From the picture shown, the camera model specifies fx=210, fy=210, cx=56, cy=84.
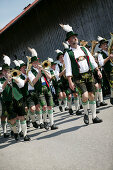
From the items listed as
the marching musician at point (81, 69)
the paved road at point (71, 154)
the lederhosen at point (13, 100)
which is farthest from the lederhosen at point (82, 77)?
the lederhosen at point (13, 100)

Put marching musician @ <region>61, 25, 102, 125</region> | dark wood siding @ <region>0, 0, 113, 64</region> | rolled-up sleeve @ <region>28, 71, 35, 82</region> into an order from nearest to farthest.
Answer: marching musician @ <region>61, 25, 102, 125</region> → rolled-up sleeve @ <region>28, 71, 35, 82</region> → dark wood siding @ <region>0, 0, 113, 64</region>

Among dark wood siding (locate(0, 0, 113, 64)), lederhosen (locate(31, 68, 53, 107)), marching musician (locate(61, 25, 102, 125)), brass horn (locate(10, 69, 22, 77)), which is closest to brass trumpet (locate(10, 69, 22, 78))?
brass horn (locate(10, 69, 22, 77))

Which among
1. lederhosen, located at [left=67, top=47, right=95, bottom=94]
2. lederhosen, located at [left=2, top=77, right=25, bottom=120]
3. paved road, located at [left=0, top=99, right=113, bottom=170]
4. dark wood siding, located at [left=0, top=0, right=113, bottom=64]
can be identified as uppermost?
dark wood siding, located at [left=0, top=0, right=113, bottom=64]

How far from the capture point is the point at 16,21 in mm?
19188

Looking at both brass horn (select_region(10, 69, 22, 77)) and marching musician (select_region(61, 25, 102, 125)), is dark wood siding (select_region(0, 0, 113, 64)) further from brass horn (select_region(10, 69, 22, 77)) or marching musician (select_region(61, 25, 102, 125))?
brass horn (select_region(10, 69, 22, 77))

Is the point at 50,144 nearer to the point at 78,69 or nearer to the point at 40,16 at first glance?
the point at 78,69

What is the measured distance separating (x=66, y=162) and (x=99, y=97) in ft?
15.0

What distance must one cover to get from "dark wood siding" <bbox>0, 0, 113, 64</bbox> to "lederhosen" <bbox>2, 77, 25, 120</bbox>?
10153 millimetres

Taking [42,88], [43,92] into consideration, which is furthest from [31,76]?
[43,92]

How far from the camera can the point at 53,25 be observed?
1753cm

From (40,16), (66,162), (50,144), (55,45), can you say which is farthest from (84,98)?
(40,16)

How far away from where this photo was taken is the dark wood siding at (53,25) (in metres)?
14.6

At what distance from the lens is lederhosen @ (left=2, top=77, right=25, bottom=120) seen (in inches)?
217

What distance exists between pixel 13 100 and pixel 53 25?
42.8 feet
